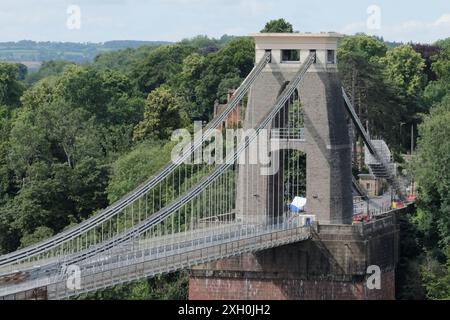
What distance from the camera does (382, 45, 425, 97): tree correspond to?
270 feet

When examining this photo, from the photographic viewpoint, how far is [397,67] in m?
84.4

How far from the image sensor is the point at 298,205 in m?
52.3

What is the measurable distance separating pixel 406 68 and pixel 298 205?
3388 centimetres

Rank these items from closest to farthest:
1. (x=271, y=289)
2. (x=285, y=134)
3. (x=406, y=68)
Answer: (x=271, y=289)
(x=285, y=134)
(x=406, y=68)

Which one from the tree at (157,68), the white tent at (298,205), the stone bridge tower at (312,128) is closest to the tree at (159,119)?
the tree at (157,68)

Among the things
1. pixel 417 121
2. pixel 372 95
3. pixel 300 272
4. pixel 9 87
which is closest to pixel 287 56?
pixel 300 272

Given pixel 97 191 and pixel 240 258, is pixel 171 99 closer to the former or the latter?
pixel 97 191

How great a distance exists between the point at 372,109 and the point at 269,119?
24.1 metres

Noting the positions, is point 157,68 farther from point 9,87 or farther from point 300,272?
point 300,272

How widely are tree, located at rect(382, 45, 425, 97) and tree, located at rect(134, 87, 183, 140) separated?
14360 mm

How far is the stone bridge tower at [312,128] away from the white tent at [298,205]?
1323 millimetres

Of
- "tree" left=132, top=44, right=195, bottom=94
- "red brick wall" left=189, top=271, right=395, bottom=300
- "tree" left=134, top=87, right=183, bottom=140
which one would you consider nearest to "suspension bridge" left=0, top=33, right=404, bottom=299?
"red brick wall" left=189, top=271, right=395, bottom=300
